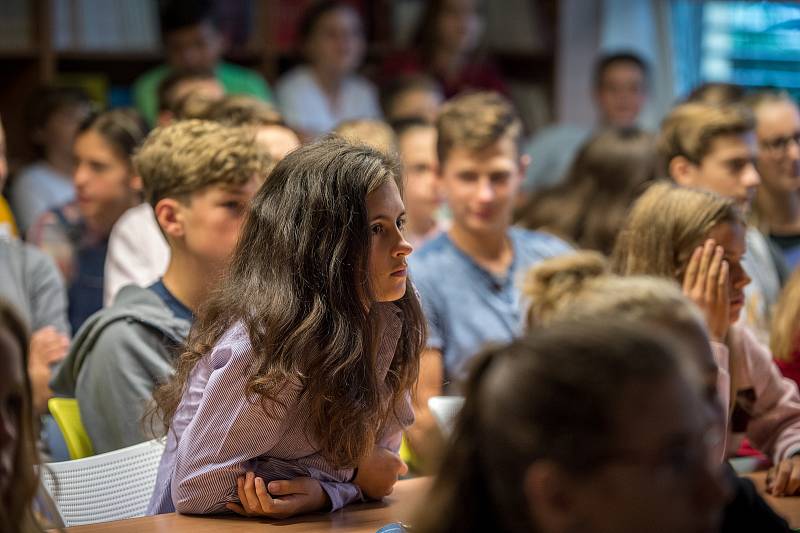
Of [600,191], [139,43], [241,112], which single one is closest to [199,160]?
[241,112]

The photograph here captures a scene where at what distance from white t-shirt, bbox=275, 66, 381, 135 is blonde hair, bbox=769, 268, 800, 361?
105 inches

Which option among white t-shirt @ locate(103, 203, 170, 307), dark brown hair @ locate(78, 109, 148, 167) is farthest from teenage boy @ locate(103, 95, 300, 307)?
dark brown hair @ locate(78, 109, 148, 167)

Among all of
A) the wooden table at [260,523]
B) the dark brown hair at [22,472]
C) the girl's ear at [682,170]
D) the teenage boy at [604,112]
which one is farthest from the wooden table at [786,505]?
the teenage boy at [604,112]

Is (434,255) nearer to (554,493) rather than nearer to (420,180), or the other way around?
(420,180)

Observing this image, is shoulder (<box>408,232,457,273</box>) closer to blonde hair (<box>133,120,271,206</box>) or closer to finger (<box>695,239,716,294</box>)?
blonde hair (<box>133,120,271,206</box>)

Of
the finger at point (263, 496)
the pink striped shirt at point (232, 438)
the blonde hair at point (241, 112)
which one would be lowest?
the finger at point (263, 496)

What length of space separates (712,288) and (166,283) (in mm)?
1163

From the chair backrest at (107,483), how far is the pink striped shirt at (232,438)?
0.17m

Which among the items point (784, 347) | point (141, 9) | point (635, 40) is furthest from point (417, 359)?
point (635, 40)

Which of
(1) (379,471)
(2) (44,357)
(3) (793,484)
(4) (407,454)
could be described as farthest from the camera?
(2) (44,357)

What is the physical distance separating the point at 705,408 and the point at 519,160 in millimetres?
2408

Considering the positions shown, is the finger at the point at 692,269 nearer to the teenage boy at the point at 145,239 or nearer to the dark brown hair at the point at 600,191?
the teenage boy at the point at 145,239

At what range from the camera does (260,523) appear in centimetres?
184

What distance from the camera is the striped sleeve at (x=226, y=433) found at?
181 centimetres
